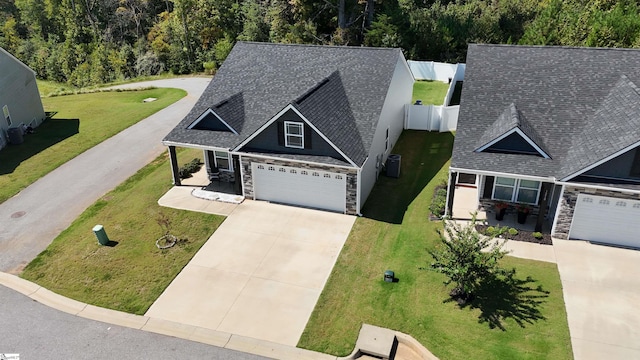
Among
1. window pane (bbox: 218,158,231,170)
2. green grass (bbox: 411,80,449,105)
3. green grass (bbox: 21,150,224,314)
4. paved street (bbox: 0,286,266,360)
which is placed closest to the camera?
paved street (bbox: 0,286,266,360)

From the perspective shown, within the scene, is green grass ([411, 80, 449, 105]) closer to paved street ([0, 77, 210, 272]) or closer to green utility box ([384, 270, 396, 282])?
paved street ([0, 77, 210, 272])

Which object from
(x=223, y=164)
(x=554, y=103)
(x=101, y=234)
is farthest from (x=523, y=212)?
(x=101, y=234)

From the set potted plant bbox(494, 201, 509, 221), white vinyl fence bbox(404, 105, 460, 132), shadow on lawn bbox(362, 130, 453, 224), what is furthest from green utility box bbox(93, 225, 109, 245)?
white vinyl fence bbox(404, 105, 460, 132)

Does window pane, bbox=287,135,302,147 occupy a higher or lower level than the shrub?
higher

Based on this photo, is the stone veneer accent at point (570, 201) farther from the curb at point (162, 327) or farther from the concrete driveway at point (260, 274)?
the curb at point (162, 327)

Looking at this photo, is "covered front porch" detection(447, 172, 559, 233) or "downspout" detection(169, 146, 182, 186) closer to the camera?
"covered front porch" detection(447, 172, 559, 233)

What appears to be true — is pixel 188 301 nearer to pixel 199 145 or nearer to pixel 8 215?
pixel 199 145
